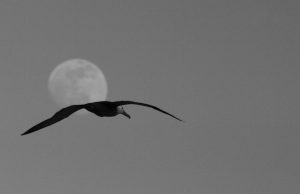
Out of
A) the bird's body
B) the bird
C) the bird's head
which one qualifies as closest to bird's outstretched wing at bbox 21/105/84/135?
the bird

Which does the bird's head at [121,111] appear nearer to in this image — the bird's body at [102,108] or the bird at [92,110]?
the bird at [92,110]

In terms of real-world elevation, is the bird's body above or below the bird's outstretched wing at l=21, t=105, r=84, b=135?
above

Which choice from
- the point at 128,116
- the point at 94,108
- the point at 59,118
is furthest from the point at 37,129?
the point at 128,116

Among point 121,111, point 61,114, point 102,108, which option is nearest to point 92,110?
point 102,108

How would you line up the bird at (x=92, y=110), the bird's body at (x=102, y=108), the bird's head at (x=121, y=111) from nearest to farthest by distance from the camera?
the bird at (x=92, y=110) → the bird's body at (x=102, y=108) → the bird's head at (x=121, y=111)

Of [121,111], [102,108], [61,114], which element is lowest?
[61,114]

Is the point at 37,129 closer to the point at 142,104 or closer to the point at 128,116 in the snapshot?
the point at 142,104

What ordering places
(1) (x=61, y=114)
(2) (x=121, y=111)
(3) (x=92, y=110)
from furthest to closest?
(2) (x=121, y=111), (3) (x=92, y=110), (1) (x=61, y=114)

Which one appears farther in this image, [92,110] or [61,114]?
[92,110]

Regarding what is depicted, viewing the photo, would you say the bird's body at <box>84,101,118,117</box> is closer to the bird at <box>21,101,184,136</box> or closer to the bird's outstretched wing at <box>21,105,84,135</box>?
the bird at <box>21,101,184,136</box>

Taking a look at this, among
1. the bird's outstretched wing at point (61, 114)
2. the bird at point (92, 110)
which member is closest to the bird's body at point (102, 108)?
the bird at point (92, 110)

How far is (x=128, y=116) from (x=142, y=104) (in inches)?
245

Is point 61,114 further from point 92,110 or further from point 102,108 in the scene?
point 102,108

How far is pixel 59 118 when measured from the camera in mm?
21484
